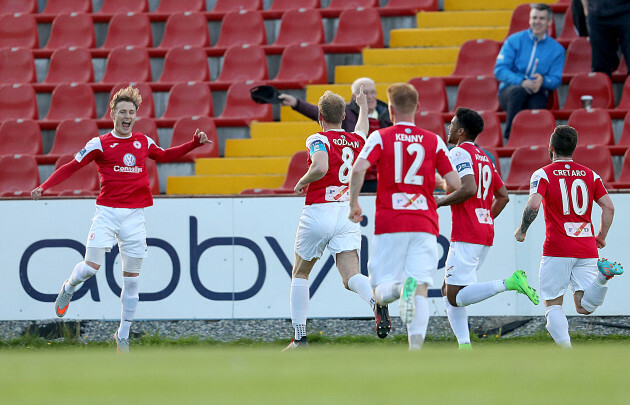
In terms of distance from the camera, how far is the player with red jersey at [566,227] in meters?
8.05

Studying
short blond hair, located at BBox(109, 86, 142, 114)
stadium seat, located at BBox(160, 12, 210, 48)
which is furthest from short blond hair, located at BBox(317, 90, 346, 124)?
stadium seat, located at BBox(160, 12, 210, 48)

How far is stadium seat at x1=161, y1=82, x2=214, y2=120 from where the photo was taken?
44.0ft

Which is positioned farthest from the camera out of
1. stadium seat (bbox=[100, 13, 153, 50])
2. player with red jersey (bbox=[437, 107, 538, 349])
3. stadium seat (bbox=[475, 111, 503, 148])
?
stadium seat (bbox=[100, 13, 153, 50])

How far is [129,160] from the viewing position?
30.0ft

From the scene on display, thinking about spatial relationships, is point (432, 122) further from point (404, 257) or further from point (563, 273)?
point (404, 257)

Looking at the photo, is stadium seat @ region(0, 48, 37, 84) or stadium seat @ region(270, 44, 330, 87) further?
stadium seat @ region(0, 48, 37, 84)

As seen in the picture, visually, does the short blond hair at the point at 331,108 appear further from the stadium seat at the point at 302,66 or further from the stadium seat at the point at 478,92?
the stadium seat at the point at 302,66

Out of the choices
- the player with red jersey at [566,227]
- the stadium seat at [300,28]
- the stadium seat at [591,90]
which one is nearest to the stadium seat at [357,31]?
the stadium seat at [300,28]

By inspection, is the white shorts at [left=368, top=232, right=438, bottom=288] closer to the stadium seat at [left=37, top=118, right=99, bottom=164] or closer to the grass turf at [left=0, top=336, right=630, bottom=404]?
the grass turf at [left=0, top=336, right=630, bottom=404]

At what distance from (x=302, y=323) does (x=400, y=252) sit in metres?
1.83

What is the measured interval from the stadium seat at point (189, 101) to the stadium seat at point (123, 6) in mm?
2486

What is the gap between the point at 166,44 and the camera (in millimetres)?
14836

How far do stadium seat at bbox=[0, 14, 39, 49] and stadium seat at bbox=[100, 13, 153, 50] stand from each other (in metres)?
1.11

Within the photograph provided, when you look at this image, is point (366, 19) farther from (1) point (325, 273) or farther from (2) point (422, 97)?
(1) point (325, 273)
